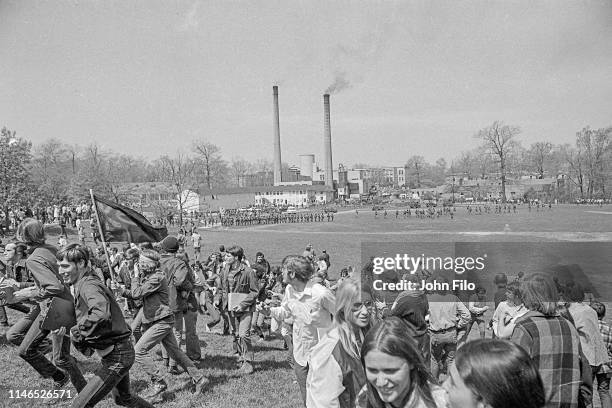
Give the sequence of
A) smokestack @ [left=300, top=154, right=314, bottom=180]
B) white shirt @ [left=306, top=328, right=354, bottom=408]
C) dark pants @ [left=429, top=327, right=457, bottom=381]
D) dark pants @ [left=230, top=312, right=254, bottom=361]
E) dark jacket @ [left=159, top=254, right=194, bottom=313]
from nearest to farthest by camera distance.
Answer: white shirt @ [left=306, top=328, right=354, bottom=408] < dark pants @ [left=429, top=327, right=457, bottom=381] < dark jacket @ [left=159, top=254, right=194, bottom=313] < dark pants @ [left=230, top=312, right=254, bottom=361] < smokestack @ [left=300, top=154, right=314, bottom=180]

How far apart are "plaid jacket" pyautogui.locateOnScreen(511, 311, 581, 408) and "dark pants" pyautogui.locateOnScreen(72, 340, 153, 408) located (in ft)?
10.2

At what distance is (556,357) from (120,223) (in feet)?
21.2

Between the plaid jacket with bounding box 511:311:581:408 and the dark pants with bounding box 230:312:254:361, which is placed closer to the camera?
the plaid jacket with bounding box 511:311:581:408

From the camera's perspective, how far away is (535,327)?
3.03 metres

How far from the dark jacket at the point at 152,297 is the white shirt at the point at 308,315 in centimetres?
174

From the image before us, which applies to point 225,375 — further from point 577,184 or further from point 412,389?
point 577,184

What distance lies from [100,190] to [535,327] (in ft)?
162

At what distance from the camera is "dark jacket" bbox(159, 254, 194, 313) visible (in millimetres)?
6109

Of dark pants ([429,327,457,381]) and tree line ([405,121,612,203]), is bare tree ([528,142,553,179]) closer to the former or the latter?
tree line ([405,121,612,203])

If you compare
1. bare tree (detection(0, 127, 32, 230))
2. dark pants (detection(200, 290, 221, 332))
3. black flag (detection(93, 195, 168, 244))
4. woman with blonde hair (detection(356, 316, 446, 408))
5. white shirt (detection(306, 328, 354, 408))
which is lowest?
dark pants (detection(200, 290, 221, 332))

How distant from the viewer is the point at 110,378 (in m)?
4.01

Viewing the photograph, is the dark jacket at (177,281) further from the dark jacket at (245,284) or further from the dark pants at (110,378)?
the dark pants at (110,378)

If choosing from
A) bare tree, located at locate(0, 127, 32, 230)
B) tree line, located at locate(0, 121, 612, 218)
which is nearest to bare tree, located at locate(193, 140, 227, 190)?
tree line, located at locate(0, 121, 612, 218)

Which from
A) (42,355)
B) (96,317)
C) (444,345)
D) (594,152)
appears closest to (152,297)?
(42,355)
